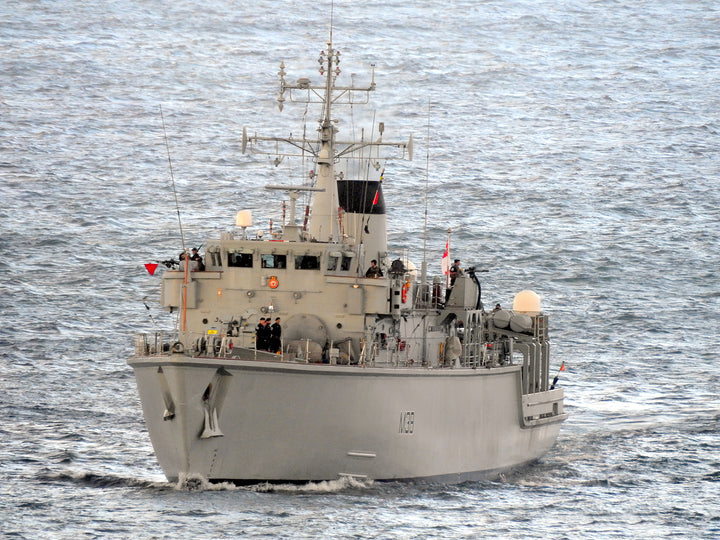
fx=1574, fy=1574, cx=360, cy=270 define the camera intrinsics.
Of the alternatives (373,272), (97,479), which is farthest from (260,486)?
(373,272)

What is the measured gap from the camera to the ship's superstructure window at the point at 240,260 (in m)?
36.2

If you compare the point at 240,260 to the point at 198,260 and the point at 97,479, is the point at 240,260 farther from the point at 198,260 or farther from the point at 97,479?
the point at 97,479

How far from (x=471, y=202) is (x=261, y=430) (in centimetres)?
4735

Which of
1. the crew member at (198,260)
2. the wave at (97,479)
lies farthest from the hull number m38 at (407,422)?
the crew member at (198,260)

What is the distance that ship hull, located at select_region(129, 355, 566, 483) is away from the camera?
33062 millimetres

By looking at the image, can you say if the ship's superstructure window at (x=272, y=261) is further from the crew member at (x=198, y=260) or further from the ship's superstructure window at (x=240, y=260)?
the crew member at (x=198, y=260)

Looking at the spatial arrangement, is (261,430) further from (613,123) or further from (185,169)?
(613,123)

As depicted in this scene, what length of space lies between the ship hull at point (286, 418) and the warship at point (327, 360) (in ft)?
0.10

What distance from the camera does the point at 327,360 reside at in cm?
3484

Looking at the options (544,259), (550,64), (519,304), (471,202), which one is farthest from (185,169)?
(519,304)

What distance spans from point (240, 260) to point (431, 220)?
135 ft

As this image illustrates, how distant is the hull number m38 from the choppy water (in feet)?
4.45

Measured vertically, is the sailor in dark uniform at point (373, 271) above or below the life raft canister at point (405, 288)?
above

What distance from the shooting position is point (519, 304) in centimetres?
4494
